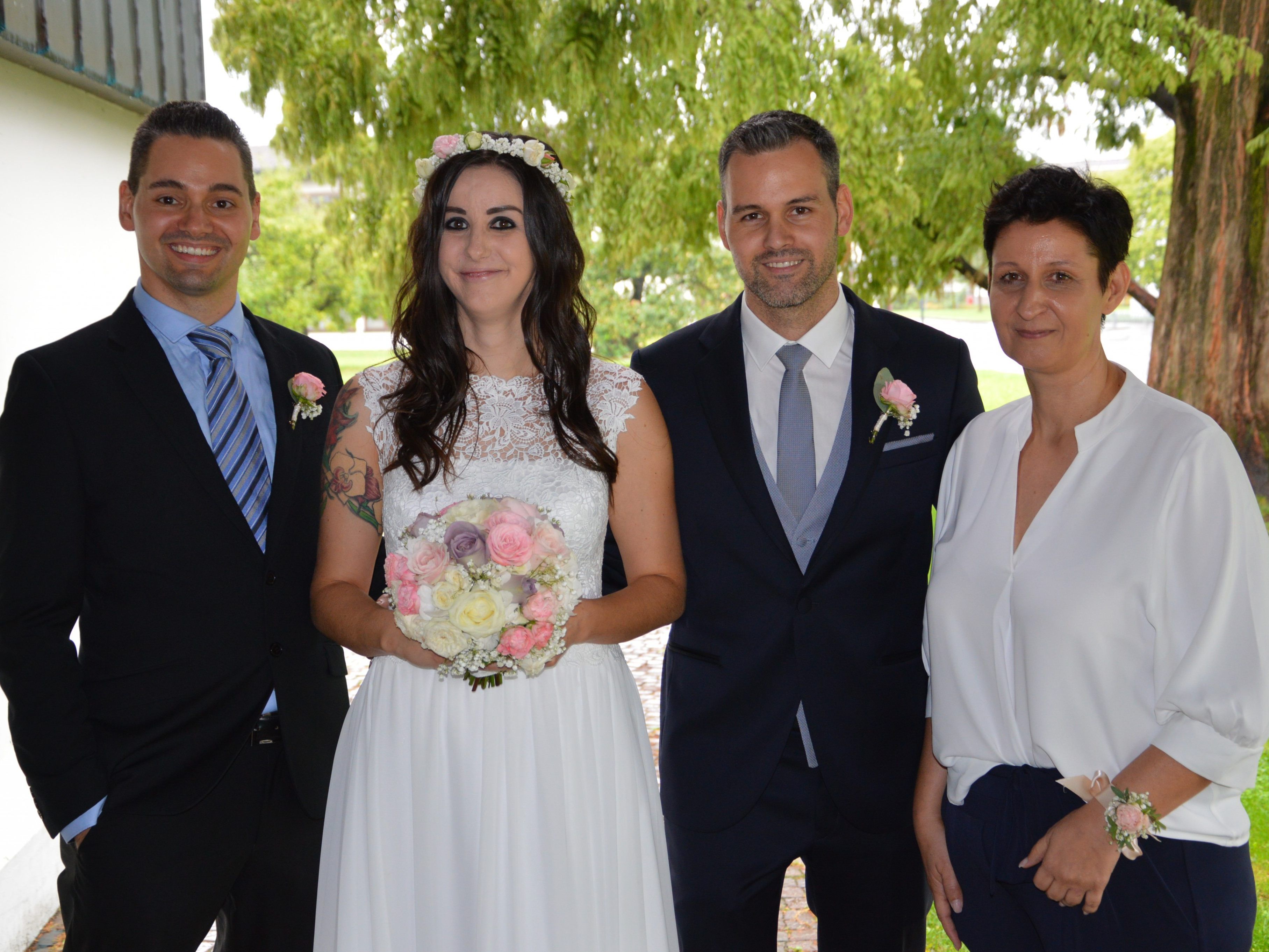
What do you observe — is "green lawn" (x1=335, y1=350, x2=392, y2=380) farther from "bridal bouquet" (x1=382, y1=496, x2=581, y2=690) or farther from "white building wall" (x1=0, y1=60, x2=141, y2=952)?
"bridal bouquet" (x1=382, y1=496, x2=581, y2=690)

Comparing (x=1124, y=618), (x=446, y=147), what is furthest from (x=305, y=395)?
(x=1124, y=618)

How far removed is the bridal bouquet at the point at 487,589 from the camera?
2248 millimetres

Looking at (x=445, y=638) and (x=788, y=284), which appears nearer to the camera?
(x=445, y=638)

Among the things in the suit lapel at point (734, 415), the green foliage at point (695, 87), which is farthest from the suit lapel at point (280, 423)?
the green foliage at point (695, 87)

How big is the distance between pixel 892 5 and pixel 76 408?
28.3 ft

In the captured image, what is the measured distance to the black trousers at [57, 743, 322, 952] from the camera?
8.94 feet

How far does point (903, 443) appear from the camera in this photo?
9.85 ft

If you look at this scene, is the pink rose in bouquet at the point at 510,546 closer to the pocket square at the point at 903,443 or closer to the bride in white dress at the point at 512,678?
the bride in white dress at the point at 512,678

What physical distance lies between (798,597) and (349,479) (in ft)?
4.22

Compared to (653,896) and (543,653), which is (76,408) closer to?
(543,653)

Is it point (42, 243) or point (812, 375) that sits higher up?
point (42, 243)

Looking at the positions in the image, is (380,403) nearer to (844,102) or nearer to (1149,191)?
(844,102)

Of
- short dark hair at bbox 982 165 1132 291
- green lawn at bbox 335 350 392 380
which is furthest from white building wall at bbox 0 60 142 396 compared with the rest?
green lawn at bbox 335 350 392 380

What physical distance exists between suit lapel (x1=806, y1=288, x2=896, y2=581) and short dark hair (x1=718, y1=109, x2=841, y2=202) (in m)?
0.43
